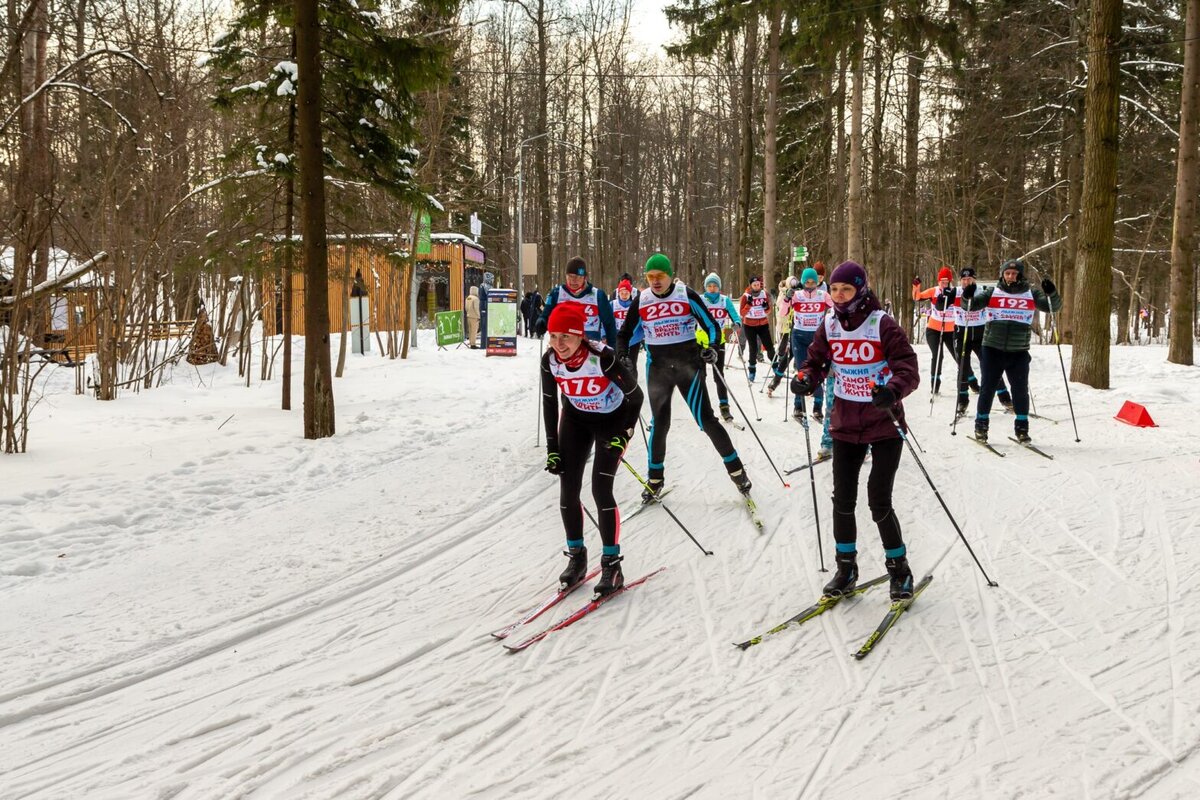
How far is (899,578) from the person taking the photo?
15.6ft

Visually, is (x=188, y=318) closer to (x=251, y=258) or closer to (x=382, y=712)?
(x=251, y=258)

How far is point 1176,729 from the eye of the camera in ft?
10.9

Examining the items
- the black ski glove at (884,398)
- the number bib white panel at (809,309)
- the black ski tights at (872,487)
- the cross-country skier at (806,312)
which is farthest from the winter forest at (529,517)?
the number bib white panel at (809,309)

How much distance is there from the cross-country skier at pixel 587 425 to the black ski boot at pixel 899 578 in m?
1.62

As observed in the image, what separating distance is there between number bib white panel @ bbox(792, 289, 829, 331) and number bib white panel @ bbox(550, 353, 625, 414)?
712 cm

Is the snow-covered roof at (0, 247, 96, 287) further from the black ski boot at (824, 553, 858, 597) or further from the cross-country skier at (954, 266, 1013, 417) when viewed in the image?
the cross-country skier at (954, 266, 1013, 417)

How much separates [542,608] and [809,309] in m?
8.16

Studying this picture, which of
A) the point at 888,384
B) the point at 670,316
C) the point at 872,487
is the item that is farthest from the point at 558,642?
the point at 670,316

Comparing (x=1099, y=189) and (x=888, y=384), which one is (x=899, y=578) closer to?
(x=888, y=384)

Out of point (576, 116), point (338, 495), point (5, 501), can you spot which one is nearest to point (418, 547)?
point (338, 495)

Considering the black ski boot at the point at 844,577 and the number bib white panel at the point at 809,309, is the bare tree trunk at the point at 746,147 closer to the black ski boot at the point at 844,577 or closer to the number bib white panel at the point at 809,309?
the number bib white panel at the point at 809,309

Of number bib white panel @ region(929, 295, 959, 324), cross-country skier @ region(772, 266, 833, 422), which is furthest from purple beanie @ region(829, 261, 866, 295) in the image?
number bib white panel @ region(929, 295, 959, 324)

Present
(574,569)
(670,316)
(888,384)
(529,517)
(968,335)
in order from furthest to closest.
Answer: (968,335) < (670,316) < (529,517) < (574,569) < (888,384)

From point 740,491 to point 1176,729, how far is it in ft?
13.4
